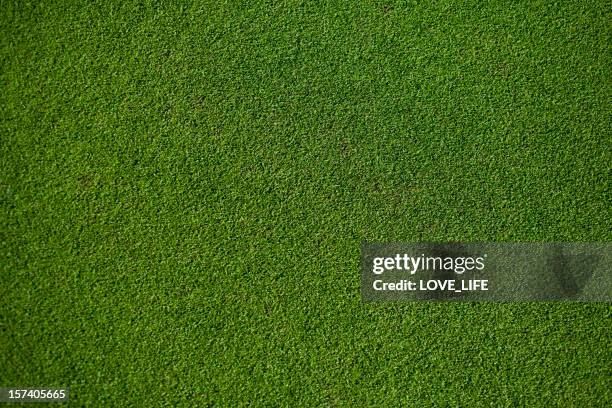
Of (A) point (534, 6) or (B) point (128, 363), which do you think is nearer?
(B) point (128, 363)

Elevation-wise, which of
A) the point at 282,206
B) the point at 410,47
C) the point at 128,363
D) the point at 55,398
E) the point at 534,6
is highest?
the point at 534,6

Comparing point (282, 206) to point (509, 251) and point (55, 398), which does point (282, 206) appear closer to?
point (509, 251)

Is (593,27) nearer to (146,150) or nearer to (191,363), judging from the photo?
(146,150)

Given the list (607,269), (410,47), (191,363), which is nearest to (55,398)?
(191,363)

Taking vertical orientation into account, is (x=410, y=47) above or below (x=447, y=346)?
above

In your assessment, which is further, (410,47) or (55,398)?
(410,47)

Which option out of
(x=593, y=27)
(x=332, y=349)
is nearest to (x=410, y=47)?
(x=593, y=27)
